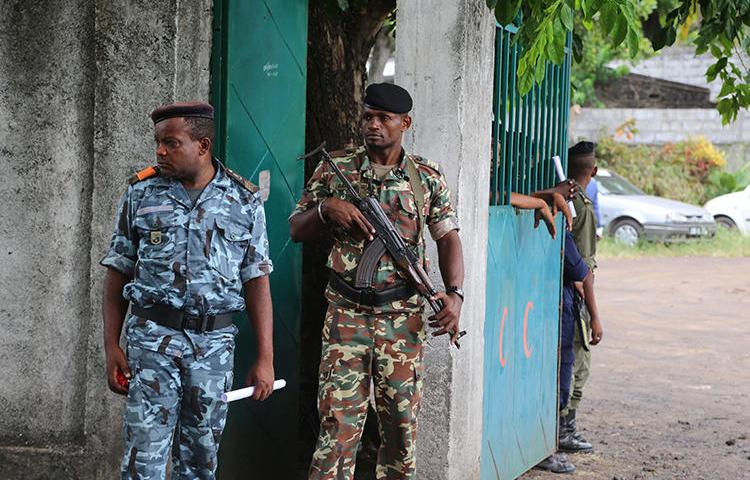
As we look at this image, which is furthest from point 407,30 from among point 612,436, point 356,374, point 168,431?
point 612,436

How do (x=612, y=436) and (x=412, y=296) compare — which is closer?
(x=412, y=296)

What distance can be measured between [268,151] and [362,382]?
1241 millimetres

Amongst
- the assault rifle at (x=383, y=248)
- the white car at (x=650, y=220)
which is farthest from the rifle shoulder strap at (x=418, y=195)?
the white car at (x=650, y=220)

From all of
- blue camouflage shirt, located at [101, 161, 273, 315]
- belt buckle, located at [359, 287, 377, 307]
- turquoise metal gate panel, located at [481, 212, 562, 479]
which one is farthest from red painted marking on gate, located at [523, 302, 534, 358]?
blue camouflage shirt, located at [101, 161, 273, 315]

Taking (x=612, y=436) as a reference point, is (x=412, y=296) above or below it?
above

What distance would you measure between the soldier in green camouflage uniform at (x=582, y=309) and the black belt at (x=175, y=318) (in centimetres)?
348

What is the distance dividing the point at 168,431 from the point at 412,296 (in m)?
1.13

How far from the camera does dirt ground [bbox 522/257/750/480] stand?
692cm

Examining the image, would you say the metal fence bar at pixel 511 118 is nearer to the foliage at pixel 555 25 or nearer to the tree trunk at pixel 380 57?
the foliage at pixel 555 25

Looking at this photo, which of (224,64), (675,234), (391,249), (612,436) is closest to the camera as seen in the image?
(391,249)

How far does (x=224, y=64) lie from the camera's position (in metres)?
4.89

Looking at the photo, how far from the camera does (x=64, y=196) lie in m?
5.00

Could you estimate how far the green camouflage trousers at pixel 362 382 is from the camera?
4.39 meters

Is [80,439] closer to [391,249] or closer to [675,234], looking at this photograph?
[391,249]
